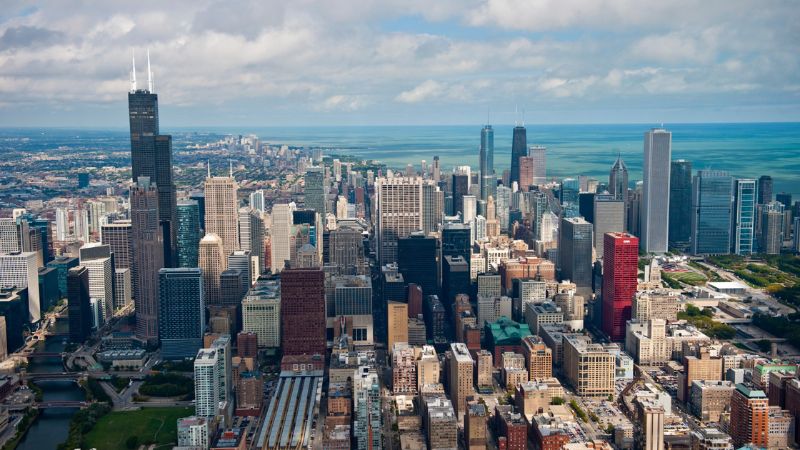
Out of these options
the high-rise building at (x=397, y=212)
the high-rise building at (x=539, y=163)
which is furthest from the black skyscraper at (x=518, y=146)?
the high-rise building at (x=397, y=212)

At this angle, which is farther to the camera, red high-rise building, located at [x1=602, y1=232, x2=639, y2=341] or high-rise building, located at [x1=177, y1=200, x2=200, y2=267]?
high-rise building, located at [x1=177, y1=200, x2=200, y2=267]

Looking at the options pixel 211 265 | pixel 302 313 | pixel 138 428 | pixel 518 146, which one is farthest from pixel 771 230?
pixel 138 428

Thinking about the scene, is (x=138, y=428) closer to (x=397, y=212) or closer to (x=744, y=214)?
(x=397, y=212)

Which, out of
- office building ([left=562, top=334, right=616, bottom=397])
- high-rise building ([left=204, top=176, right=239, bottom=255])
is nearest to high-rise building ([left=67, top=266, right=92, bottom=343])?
high-rise building ([left=204, top=176, right=239, bottom=255])

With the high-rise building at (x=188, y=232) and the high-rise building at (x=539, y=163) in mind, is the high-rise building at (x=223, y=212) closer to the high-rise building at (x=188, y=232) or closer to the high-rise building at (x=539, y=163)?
the high-rise building at (x=188, y=232)

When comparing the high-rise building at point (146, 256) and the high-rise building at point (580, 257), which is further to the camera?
the high-rise building at point (580, 257)

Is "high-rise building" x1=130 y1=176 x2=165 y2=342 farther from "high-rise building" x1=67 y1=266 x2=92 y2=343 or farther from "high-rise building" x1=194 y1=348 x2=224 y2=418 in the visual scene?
"high-rise building" x1=194 y1=348 x2=224 y2=418

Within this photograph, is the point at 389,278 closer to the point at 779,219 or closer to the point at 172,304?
the point at 172,304
